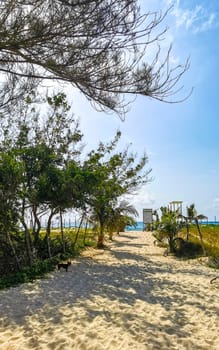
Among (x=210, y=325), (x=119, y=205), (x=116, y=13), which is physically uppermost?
(x=116, y=13)

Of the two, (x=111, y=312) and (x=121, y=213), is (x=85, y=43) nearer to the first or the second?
(x=111, y=312)

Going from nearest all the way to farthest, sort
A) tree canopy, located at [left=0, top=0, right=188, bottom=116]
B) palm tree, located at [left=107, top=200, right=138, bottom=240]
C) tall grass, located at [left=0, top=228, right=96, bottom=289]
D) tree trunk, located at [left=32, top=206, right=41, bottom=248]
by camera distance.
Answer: tree canopy, located at [left=0, top=0, right=188, bottom=116] < tall grass, located at [left=0, top=228, right=96, bottom=289] < tree trunk, located at [left=32, top=206, right=41, bottom=248] < palm tree, located at [left=107, top=200, right=138, bottom=240]

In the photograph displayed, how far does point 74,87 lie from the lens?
16.4ft

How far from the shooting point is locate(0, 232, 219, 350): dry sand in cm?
420

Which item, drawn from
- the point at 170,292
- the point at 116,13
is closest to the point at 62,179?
the point at 170,292

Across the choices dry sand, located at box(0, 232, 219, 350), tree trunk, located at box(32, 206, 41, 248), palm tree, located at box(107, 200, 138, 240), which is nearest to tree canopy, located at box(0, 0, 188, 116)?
dry sand, located at box(0, 232, 219, 350)

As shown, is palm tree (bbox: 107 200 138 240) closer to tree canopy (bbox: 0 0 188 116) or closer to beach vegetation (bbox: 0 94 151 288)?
beach vegetation (bbox: 0 94 151 288)

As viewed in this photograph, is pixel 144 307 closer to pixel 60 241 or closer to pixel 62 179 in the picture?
pixel 62 179

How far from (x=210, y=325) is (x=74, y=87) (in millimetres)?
3660

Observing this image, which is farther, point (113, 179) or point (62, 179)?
point (113, 179)

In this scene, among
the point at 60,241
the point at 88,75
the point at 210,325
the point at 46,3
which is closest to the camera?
the point at 46,3

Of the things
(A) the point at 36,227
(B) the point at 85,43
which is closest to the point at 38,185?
(A) the point at 36,227

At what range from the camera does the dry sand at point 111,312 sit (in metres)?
4.20

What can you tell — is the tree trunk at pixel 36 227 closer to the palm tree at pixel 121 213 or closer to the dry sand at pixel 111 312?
the dry sand at pixel 111 312
